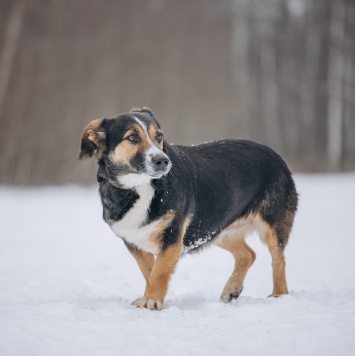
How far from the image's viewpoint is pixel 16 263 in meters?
7.40

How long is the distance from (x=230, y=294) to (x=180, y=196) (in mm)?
1213

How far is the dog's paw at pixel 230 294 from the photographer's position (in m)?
5.06

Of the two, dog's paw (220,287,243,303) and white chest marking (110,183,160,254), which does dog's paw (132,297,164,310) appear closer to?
white chest marking (110,183,160,254)

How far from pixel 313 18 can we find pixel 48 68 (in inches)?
486

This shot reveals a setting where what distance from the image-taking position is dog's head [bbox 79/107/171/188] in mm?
4664

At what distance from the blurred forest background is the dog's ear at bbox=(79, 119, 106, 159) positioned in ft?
51.8

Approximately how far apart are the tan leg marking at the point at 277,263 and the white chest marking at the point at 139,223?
52.8 inches

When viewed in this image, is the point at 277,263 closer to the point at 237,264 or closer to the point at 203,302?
the point at 237,264

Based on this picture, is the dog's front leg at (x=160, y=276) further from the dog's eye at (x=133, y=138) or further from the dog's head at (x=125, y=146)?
the dog's eye at (x=133, y=138)

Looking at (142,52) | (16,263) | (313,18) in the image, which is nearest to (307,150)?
(313,18)

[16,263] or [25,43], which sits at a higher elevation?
[25,43]

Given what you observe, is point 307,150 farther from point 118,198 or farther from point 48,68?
point 118,198

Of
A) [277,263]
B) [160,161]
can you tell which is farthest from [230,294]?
[160,161]

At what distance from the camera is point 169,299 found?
16.6ft
